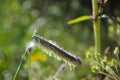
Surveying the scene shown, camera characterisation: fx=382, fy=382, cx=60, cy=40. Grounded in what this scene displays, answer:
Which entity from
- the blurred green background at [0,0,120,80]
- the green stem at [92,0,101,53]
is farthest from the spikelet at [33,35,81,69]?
the blurred green background at [0,0,120,80]

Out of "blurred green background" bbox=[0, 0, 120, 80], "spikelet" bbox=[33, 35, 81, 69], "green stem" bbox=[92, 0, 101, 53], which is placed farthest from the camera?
"blurred green background" bbox=[0, 0, 120, 80]

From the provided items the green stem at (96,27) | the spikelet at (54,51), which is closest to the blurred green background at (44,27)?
the green stem at (96,27)

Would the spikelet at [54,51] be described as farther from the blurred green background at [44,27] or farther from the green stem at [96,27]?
the blurred green background at [44,27]

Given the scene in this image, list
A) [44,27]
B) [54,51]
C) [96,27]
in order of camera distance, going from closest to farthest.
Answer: [54,51] → [96,27] → [44,27]

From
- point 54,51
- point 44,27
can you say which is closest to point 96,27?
point 54,51

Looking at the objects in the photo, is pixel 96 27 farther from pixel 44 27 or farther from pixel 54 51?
pixel 44 27

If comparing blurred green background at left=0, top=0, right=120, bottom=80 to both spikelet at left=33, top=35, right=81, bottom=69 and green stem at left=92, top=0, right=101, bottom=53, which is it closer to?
green stem at left=92, top=0, right=101, bottom=53

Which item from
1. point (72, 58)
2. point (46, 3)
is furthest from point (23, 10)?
point (72, 58)

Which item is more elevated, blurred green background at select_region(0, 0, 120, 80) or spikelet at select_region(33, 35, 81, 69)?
spikelet at select_region(33, 35, 81, 69)
